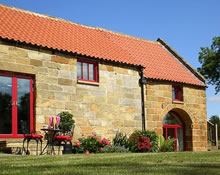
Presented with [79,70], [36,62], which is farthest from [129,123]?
[36,62]

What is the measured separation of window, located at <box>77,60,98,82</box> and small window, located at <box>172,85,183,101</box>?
19.1 ft

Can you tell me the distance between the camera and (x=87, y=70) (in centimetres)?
1750

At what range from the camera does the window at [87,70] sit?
17188mm

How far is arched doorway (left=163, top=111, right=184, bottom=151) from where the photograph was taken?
21.5m

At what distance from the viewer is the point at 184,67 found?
2420 centimetres

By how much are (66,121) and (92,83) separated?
2.51m

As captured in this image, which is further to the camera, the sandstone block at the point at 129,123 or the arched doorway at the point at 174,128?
the arched doorway at the point at 174,128

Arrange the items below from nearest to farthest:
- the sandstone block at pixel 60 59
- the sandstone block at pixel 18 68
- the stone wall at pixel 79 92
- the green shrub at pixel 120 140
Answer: the sandstone block at pixel 18 68 < the stone wall at pixel 79 92 < the sandstone block at pixel 60 59 < the green shrub at pixel 120 140

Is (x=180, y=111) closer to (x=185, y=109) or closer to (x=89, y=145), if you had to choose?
(x=185, y=109)

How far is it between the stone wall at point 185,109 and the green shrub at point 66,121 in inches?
198

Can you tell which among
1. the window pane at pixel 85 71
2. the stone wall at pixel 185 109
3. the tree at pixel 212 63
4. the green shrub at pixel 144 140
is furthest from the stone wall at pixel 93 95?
the tree at pixel 212 63

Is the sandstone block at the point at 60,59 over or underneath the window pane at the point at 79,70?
over

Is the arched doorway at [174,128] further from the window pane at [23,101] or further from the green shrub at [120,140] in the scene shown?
the window pane at [23,101]

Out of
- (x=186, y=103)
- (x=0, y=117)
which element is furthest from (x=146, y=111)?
(x=0, y=117)
